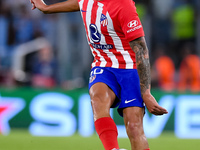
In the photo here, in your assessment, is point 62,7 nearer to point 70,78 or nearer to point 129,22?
point 129,22

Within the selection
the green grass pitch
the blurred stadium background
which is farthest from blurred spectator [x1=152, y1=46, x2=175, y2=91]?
the green grass pitch

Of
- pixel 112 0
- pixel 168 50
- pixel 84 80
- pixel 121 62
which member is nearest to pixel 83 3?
pixel 112 0

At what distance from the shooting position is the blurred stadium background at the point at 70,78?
9.43m

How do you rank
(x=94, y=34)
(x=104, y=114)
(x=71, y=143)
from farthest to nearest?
(x=71, y=143) < (x=94, y=34) < (x=104, y=114)

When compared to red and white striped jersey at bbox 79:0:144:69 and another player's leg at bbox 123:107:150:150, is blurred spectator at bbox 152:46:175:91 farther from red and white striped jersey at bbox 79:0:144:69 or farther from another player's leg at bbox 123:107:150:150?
another player's leg at bbox 123:107:150:150

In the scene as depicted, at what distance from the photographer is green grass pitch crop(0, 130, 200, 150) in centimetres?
741

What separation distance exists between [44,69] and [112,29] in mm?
6276

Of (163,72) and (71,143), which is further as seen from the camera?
(163,72)

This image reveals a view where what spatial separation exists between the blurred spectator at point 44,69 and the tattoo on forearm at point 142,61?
20.8 ft

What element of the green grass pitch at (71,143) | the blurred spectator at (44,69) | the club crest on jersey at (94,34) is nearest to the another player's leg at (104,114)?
the club crest on jersey at (94,34)

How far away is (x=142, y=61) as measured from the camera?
4.52 m

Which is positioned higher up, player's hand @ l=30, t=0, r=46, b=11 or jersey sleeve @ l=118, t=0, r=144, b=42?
player's hand @ l=30, t=0, r=46, b=11

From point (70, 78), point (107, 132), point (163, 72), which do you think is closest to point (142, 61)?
point (107, 132)

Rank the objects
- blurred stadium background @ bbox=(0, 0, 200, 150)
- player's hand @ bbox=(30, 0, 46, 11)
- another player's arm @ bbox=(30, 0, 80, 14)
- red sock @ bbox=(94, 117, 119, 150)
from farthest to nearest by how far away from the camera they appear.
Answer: blurred stadium background @ bbox=(0, 0, 200, 150)
player's hand @ bbox=(30, 0, 46, 11)
another player's arm @ bbox=(30, 0, 80, 14)
red sock @ bbox=(94, 117, 119, 150)
